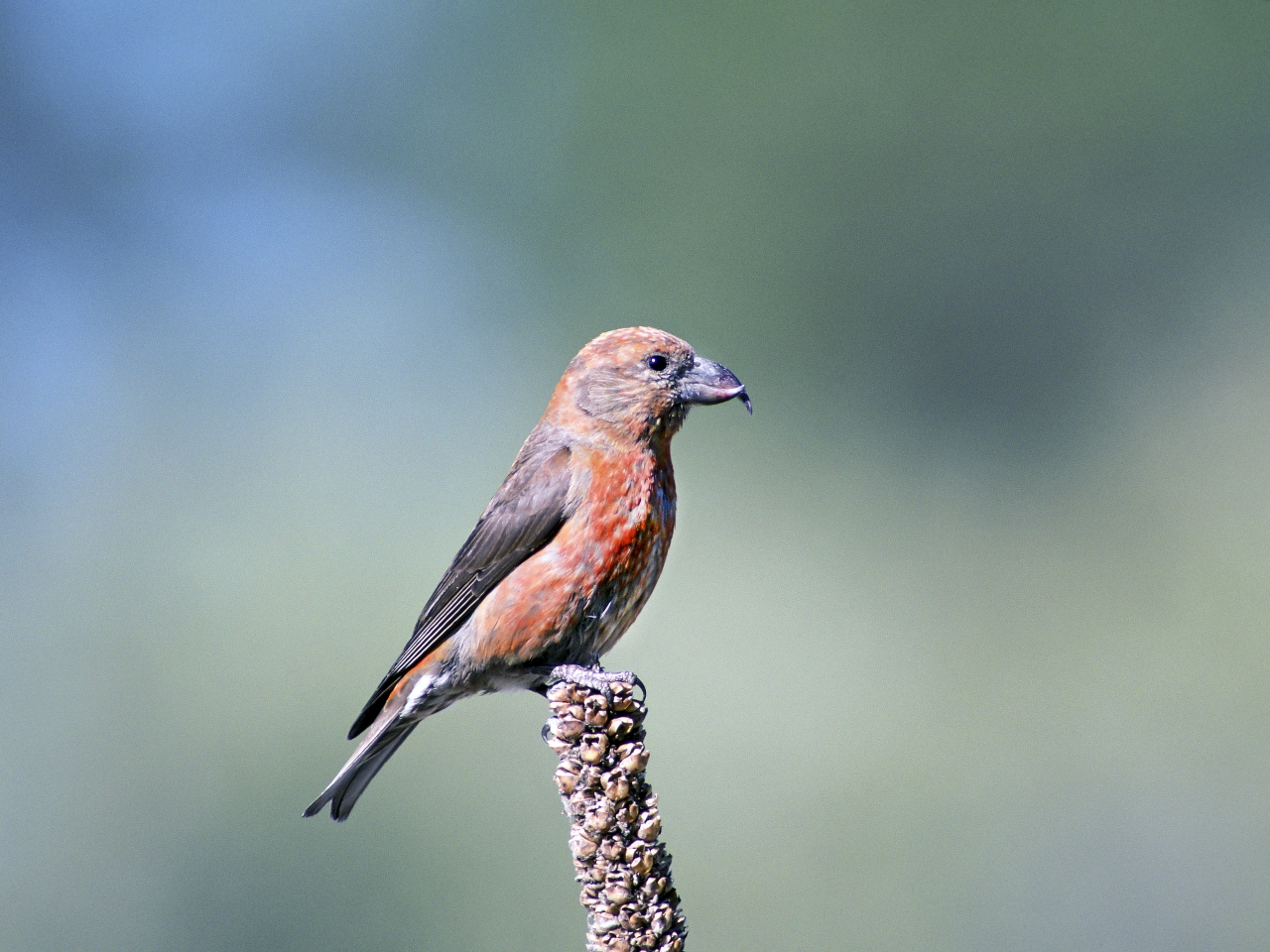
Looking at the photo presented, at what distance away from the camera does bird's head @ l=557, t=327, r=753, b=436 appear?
11.4 feet

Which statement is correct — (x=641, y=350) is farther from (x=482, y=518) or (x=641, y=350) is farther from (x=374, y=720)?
(x=374, y=720)

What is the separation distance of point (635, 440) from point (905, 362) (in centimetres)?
772

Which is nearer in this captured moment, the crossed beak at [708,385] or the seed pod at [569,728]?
the seed pod at [569,728]

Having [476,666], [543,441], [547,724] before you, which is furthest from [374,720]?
[547,724]

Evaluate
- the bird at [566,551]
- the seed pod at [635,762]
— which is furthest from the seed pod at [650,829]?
the bird at [566,551]

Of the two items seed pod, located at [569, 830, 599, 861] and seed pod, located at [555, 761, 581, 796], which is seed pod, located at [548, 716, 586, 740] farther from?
seed pod, located at [569, 830, 599, 861]

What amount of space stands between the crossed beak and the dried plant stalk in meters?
1.19

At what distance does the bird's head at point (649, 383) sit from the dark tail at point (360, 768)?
1131 millimetres

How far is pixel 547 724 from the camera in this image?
Result: 2492 millimetres

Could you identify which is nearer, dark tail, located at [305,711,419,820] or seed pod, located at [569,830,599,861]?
seed pod, located at [569,830,599,861]

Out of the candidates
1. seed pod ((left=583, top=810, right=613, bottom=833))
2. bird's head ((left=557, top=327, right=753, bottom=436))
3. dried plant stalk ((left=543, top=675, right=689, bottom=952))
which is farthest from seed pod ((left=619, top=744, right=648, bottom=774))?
bird's head ((left=557, top=327, right=753, bottom=436))

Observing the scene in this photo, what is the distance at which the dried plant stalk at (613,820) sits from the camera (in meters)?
2.13

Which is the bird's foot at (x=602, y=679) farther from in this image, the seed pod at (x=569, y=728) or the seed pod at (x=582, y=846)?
the seed pod at (x=582, y=846)

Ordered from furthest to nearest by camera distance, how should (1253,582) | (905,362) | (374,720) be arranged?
1. (905,362)
2. (1253,582)
3. (374,720)
